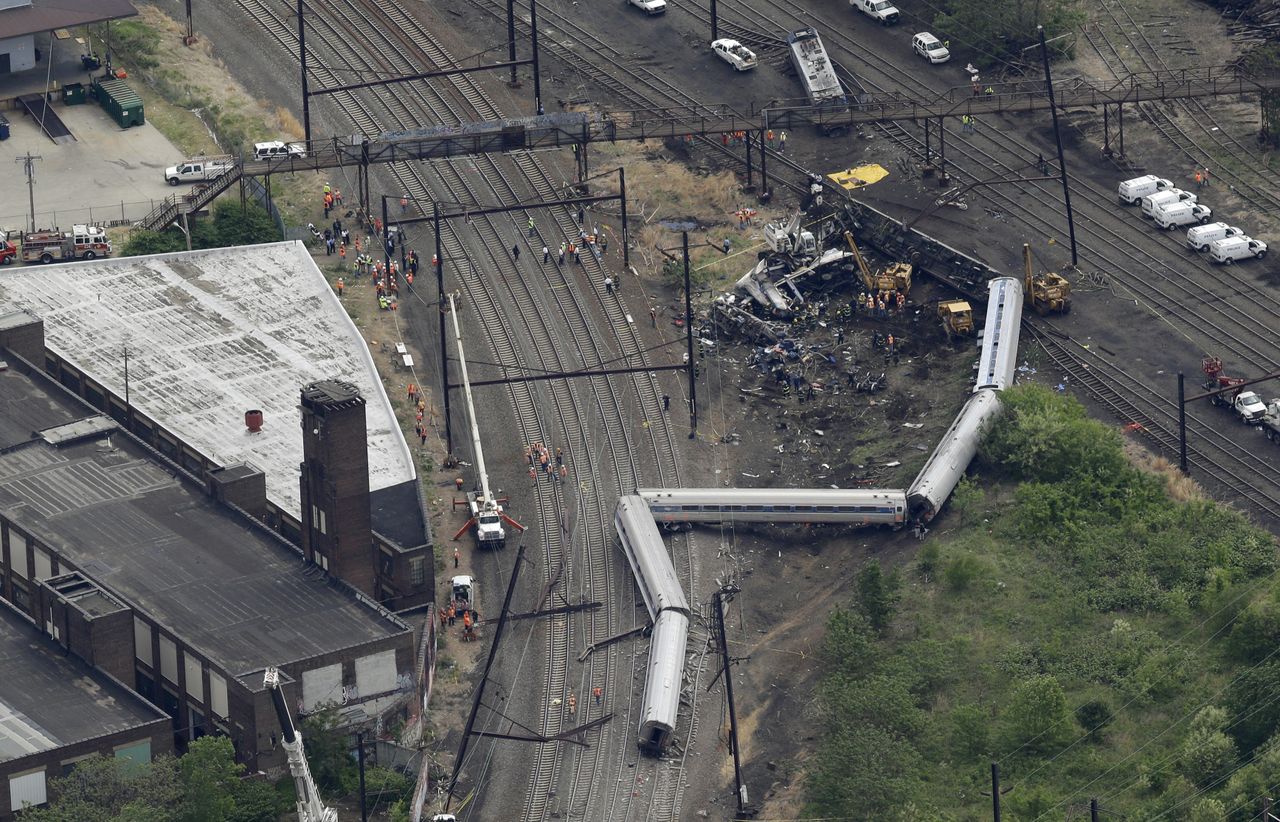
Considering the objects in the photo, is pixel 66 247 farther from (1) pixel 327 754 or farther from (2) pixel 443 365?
(1) pixel 327 754

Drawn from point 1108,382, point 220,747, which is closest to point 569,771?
point 220,747

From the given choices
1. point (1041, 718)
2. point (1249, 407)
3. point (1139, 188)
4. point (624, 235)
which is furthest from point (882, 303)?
point (1041, 718)

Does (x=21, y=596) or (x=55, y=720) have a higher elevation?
(x=55, y=720)

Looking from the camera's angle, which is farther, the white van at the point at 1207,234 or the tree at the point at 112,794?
the white van at the point at 1207,234

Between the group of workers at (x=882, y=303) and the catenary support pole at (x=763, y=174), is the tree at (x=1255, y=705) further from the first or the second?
the catenary support pole at (x=763, y=174)

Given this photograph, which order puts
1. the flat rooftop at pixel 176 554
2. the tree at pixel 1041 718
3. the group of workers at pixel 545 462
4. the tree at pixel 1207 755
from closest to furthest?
1. the tree at pixel 1207 755
2. the tree at pixel 1041 718
3. the flat rooftop at pixel 176 554
4. the group of workers at pixel 545 462

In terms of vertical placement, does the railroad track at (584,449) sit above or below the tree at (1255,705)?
below

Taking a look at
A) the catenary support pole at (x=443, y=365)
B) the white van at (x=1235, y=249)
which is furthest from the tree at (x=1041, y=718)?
the white van at (x=1235, y=249)

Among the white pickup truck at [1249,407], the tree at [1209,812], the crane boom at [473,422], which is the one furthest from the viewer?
the crane boom at [473,422]
